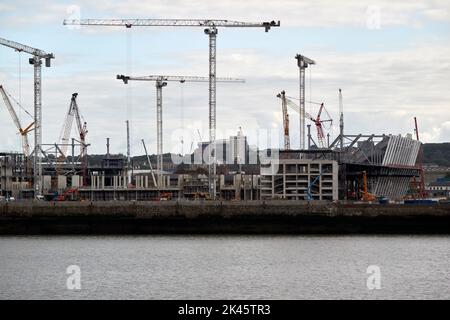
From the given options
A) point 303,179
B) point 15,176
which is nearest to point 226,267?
point 303,179

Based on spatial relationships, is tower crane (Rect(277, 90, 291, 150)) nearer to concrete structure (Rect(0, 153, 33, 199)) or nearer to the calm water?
concrete structure (Rect(0, 153, 33, 199))

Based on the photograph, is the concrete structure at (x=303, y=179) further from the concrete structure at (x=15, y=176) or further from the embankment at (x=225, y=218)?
the concrete structure at (x=15, y=176)

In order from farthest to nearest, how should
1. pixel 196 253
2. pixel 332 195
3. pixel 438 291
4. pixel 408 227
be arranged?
pixel 332 195
pixel 408 227
pixel 196 253
pixel 438 291

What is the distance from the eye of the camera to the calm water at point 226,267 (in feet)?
187

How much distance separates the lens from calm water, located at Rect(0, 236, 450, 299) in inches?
2243

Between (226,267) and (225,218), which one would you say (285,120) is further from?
(226,267)

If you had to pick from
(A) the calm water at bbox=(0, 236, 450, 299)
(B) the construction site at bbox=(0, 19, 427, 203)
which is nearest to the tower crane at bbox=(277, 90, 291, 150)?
(B) the construction site at bbox=(0, 19, 427, 203)

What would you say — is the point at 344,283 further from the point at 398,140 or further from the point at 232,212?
the point at 398,140

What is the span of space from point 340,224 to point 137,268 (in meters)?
38.9

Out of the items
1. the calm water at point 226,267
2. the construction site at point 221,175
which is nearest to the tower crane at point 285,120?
the construction site at point 221,175

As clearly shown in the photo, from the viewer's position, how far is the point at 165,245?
87312 mm

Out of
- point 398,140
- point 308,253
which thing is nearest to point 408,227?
point 308,253

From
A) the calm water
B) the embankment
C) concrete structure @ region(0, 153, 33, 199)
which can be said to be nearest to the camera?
the calm water
